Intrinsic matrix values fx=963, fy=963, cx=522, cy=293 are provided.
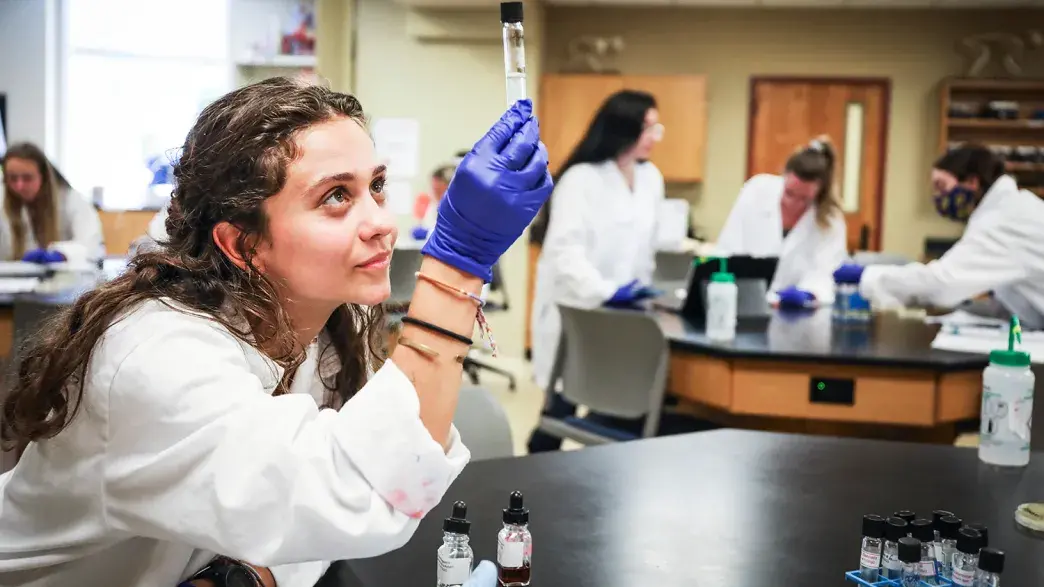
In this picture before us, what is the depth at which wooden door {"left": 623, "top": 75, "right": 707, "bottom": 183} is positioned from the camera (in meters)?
6.95

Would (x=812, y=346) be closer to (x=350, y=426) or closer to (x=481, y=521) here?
(x=481, y=521)

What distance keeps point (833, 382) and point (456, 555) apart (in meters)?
1.88

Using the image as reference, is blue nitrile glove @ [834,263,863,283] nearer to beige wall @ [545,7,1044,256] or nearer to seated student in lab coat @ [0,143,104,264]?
seated student in lab coat @ [0,143,104,264]

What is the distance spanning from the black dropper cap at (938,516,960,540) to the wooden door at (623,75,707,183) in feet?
20.1

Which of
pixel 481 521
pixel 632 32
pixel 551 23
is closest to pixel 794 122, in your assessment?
pixel 632 32

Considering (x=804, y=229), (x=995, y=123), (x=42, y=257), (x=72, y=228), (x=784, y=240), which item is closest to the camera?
(x=42, y=257)

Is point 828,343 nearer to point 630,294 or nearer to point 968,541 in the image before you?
point 630,294

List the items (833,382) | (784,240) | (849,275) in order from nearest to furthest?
(833,382), (849,275), (784,240)

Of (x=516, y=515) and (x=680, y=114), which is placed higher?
(x=680, y=114)

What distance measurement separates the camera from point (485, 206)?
0.87m

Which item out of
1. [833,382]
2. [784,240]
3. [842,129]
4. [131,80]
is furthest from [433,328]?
[842,129]

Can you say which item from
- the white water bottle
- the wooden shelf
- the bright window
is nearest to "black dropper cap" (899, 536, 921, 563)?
the white water bottle

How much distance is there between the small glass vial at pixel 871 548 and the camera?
3.29 ft

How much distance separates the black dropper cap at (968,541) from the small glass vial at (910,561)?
0.13ft
